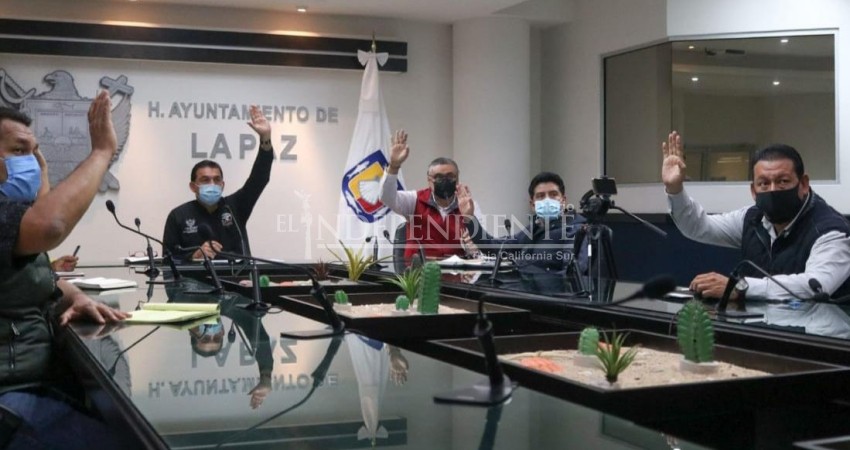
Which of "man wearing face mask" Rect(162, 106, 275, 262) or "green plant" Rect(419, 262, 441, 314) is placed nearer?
"green plant" Rect(419, 262, 441, 314)

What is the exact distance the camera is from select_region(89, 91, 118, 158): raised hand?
220cm

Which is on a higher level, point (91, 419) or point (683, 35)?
point (683, 35)

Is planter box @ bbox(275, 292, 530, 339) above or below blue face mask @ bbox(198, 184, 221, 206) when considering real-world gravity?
below

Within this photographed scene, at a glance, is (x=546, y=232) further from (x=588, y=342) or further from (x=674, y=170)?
(x=588, y=342)

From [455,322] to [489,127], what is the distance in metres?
5.72

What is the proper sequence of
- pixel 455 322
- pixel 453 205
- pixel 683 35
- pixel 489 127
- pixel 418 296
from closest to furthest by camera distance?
1. pixel 455 322
2. pixel 418 296
3. pixel 453 205
4. pixel 683 35
5. pixel 489 127

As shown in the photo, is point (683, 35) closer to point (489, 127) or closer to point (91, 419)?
point (489, 127)

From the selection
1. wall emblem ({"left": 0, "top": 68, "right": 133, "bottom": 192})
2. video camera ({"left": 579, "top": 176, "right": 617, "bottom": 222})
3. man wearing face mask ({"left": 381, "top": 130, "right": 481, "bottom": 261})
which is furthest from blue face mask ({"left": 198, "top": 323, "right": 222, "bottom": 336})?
Result: wall emblem ({"left": 0, "top": 68, "right": 133, "bottom": 192})

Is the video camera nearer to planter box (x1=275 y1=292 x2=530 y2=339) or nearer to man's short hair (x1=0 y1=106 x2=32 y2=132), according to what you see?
planter box (x1=275 y1=292 x2=530 y2=339)

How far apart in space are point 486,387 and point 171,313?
127 centimetres

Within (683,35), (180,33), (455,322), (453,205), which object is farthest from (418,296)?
(180,33)

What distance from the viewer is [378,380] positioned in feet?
4.68

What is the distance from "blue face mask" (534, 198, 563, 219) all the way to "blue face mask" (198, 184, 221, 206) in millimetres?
2021

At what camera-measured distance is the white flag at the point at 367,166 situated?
758 cm
